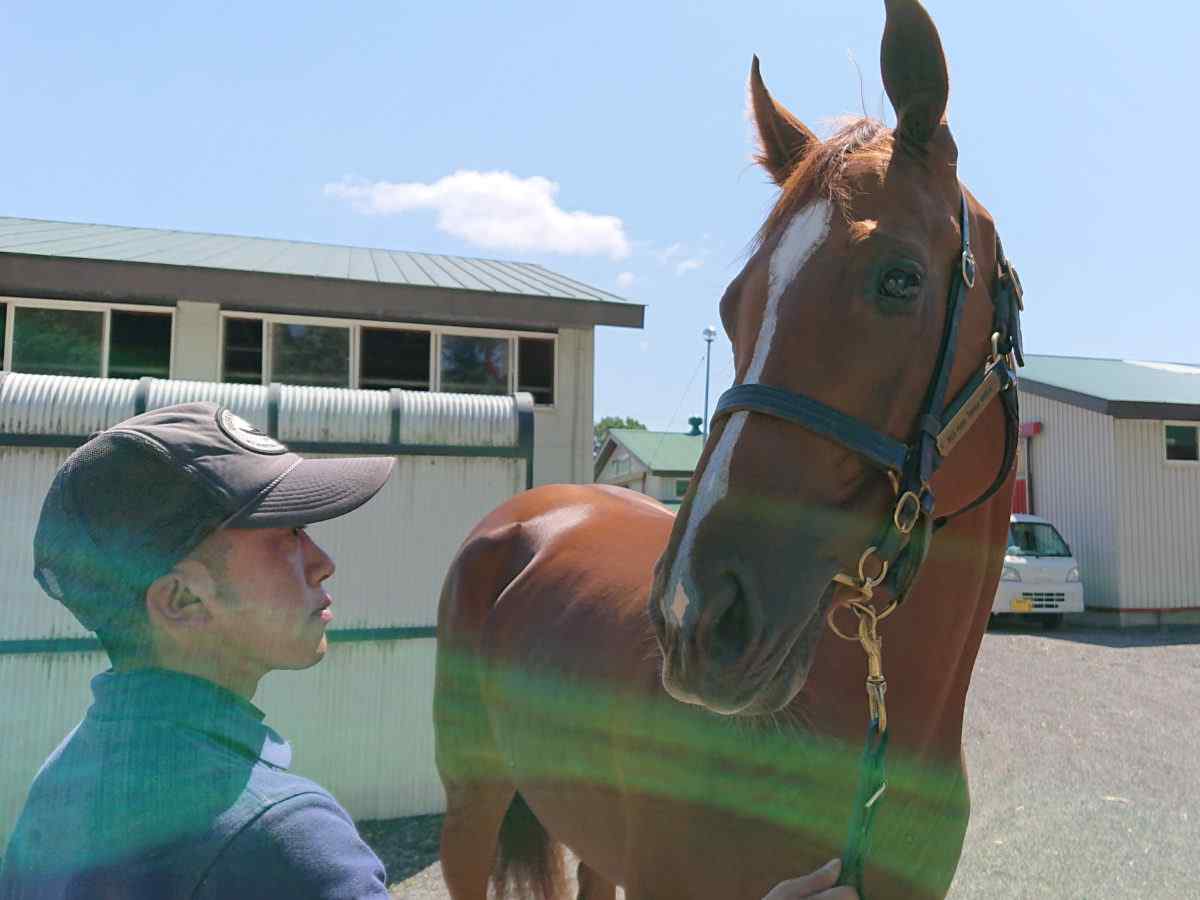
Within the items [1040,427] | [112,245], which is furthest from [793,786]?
[1040,427]

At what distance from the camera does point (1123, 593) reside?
13008 mm

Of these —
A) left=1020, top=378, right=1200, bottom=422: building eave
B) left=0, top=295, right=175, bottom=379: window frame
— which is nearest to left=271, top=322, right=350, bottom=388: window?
left=0, top=295, right=175, bottom=379: window frame

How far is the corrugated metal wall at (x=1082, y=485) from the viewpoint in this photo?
1342 cm

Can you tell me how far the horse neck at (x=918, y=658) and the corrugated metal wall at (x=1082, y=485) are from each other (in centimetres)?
1383

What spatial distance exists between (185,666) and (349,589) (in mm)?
3982

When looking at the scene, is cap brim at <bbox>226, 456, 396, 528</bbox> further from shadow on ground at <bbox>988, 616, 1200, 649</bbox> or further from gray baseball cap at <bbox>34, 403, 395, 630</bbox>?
shadow on ground at <bbox>988, 616, 1200, 649</bbox>

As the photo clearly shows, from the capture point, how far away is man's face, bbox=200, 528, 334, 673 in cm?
100

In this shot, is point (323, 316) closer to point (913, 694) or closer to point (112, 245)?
point (112, 245)

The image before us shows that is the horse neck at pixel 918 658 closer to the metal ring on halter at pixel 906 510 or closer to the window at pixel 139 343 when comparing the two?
the metal ring on halter at pixel 906 510

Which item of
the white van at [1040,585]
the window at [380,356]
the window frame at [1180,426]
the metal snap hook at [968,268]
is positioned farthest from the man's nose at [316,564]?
the window frame at [1180,426]

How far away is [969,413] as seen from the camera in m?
1.47

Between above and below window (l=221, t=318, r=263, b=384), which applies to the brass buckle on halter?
below

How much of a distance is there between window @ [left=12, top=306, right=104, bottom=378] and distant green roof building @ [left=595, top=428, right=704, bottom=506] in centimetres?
1853

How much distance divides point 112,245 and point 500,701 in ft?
34.4
